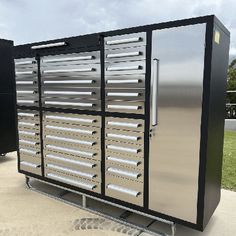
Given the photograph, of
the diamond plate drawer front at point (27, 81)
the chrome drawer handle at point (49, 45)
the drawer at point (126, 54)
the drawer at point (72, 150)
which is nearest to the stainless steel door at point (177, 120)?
the drawer at point (126, 54)

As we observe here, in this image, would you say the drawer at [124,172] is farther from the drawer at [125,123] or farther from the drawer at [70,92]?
the drawer at [70,92]

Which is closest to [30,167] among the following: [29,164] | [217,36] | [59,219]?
[29,164]

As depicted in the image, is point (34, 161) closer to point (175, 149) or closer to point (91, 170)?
point (91, 170)

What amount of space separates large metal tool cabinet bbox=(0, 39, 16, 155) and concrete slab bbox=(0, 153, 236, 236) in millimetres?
1372

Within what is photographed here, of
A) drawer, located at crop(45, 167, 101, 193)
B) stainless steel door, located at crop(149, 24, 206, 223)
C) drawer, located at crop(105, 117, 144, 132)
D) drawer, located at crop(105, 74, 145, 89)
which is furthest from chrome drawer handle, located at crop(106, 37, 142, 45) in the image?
drawer, located at crop(45, 167, 101, 193)

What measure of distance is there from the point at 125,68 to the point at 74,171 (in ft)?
3.98

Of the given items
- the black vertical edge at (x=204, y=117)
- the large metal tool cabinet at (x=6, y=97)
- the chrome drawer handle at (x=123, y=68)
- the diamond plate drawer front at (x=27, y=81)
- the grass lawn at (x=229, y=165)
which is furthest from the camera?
the large metal tool cabinet at (x=6, y=97)

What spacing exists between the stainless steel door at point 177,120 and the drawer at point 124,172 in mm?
133

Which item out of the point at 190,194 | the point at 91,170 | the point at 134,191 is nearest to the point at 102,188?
the point at 91,170

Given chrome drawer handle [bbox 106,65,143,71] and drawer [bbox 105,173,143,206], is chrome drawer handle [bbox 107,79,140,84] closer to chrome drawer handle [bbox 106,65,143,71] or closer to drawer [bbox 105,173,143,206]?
chrome drawer handle [bbox 106,65,143,71]

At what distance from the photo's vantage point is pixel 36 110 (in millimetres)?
3020

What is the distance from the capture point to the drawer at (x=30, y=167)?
313 cm

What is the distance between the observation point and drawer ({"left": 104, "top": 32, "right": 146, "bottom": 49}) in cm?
211

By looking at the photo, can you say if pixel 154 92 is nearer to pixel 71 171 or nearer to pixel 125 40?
pixel 125 40
